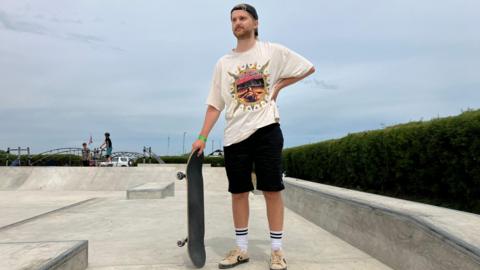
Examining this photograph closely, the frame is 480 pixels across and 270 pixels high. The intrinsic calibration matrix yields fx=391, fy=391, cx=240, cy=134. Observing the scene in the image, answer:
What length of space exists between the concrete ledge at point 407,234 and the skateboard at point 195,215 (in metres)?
1.39

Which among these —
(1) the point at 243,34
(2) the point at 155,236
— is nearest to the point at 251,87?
(1) the point at 243,34

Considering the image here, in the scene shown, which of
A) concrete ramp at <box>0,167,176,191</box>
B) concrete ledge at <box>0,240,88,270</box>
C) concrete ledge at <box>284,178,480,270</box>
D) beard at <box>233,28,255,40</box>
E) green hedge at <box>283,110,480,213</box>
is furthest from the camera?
concrete ramp at <box>0,167,176,191</box>

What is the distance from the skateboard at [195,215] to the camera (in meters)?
2.87

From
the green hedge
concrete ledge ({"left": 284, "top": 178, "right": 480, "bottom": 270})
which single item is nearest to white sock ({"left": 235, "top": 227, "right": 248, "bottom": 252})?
concrete ledge ({"left": 284, "top": 178, "right": 480, "bottom": 270})

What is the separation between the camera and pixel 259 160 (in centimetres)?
288

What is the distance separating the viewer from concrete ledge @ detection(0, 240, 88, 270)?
2260 millimetres

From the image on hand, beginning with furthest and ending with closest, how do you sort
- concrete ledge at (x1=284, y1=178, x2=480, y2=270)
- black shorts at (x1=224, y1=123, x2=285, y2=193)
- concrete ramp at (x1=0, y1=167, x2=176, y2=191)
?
concrete ramp at (x1=0, y1=167, x2=176, y2=191)
black shorts at (x1=224, y1=123, x2=285, y2=193)
concrete ledge at (x1=284, y1=178, x2=480, y2=270)

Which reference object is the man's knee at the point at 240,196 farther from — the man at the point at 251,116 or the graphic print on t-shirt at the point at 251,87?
the graphic print on t-shirt at the point at 251,87

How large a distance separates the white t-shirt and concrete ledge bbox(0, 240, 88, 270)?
1309 millimetres

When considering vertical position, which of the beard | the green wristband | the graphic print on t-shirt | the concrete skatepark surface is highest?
the beard

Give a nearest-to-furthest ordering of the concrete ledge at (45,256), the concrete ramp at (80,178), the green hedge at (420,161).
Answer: the concrete ledge at (45,256) < the green hedge at (420,161) < the concrete ramp at (80,178)

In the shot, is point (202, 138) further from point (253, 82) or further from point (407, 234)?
point (407, 234)

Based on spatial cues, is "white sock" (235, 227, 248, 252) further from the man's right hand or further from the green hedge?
the green hedge

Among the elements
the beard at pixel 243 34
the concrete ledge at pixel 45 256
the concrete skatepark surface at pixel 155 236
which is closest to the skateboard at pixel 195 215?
the concrete skatepark surface at pixel 155 236
